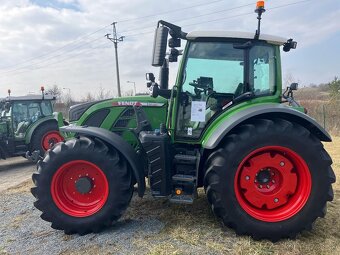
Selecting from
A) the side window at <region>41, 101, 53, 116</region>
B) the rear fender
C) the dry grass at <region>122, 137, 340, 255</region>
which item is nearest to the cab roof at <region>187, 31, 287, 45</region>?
the dry grass at <region>122, 137, 340, 255</region>

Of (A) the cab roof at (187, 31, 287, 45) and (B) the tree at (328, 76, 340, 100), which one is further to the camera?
(B) the tree at (328, 76, 340, 100)

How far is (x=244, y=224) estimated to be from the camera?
363 cm

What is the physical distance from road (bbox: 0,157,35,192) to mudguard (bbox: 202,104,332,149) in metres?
5.40

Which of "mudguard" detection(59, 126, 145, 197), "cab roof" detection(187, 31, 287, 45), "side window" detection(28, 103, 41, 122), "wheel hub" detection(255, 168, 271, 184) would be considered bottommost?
"wheel hub" detection(255, 168, 271, 184)

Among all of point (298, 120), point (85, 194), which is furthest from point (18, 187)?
point (298, 120)

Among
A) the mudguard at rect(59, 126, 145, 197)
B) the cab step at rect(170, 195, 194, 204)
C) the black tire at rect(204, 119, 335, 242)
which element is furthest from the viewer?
the mudguard at rect(59, 126, 145, 197)

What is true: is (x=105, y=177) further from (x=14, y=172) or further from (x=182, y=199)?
(x=14, y=172)

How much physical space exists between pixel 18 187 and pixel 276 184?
5.38 meters

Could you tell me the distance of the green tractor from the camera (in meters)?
10.2

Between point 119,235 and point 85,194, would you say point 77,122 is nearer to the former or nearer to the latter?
point 85,194

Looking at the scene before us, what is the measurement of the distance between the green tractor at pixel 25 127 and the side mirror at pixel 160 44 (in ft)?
24.4

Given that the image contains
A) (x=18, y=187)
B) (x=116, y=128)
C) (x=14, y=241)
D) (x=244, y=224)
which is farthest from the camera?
(x=18, y=187)

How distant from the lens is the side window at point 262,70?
161 inches

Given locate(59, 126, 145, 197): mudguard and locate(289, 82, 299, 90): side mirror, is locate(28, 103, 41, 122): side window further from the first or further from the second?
locate(289, 82, 299, 90): side mirror
